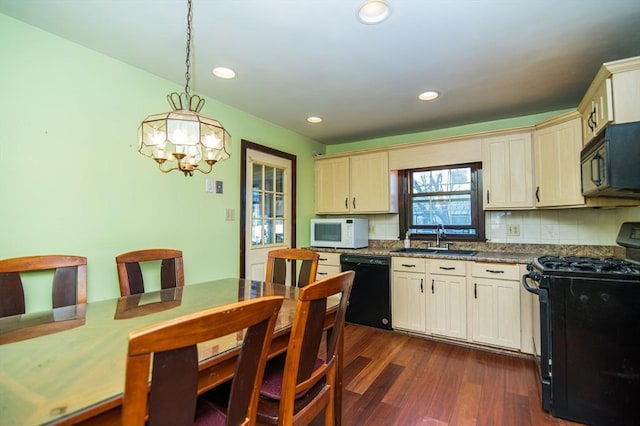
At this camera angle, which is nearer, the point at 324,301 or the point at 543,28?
the point at 324,301

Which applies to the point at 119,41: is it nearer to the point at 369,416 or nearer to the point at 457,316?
the point at 369,416

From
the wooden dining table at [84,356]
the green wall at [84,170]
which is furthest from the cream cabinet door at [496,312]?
the green wall at [84,170]

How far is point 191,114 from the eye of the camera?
4.71ft

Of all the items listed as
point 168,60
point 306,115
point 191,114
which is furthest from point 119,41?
point 306,115

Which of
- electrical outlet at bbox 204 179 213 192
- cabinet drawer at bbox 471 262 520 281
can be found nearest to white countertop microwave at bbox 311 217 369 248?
cabinet drawer at bbox 471 262 520 281

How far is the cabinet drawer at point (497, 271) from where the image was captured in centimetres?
269

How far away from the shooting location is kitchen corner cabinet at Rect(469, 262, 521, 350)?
106 inches

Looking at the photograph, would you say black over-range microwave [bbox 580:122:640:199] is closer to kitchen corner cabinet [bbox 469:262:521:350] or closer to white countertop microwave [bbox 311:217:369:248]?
kitchen corner cabinet [bbox 469:262:521:350]

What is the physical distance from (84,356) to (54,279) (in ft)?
3.20

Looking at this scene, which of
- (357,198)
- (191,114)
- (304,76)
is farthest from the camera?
(357,198)

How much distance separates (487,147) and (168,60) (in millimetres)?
2994

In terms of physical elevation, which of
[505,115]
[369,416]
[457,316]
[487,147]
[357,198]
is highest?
[505,115]

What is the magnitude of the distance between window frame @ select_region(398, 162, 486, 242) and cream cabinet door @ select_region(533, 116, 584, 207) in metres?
0.60

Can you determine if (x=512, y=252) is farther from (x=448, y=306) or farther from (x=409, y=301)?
(x=409, y=301)
